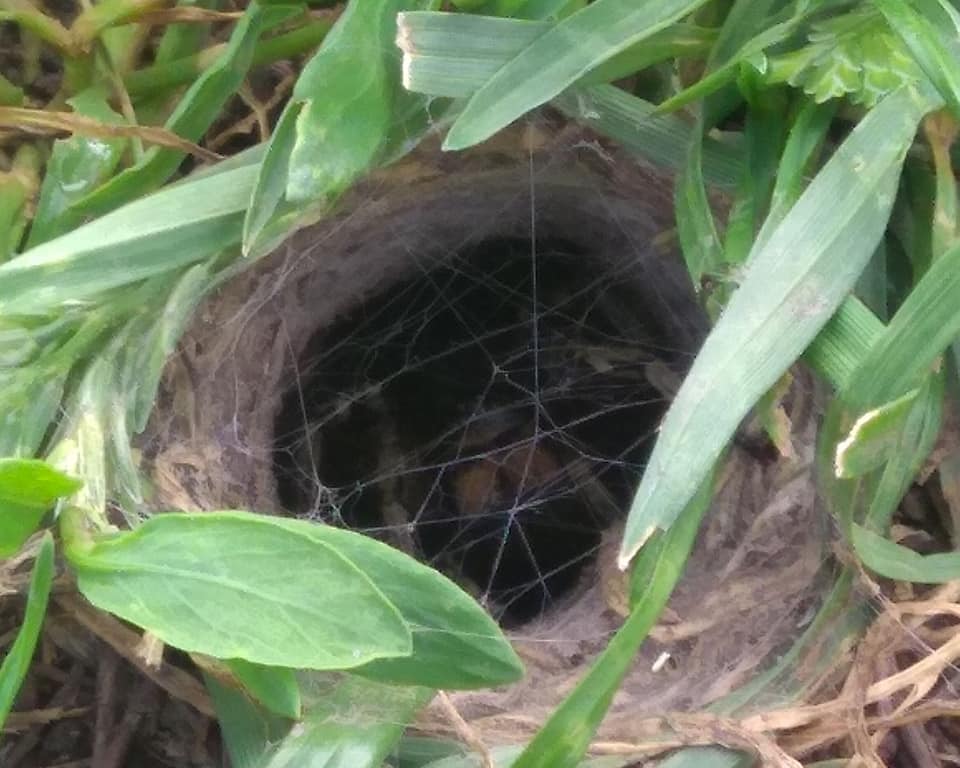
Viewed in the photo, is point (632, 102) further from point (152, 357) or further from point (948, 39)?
point (152, 357)

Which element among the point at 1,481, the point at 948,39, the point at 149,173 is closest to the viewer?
the point at 1,481

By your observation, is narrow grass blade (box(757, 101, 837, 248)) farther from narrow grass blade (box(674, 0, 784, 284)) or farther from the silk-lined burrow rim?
the silk-lined burrow rim

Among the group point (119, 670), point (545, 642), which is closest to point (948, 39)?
point (545, 642)

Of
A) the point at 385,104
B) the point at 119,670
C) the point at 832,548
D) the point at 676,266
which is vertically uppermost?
the point at 385,104

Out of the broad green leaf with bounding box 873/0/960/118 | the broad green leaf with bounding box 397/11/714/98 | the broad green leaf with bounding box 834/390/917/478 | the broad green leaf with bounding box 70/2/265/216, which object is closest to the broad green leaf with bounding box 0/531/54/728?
the broad green leaf with bounding box 70/2/265/216

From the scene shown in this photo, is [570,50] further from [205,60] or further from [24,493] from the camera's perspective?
[24,493]

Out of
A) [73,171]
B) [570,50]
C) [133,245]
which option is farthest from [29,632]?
[570,50]

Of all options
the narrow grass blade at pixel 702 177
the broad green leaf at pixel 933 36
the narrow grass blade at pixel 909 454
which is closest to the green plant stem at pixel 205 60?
the narrow grass blade at pixel 702 177
